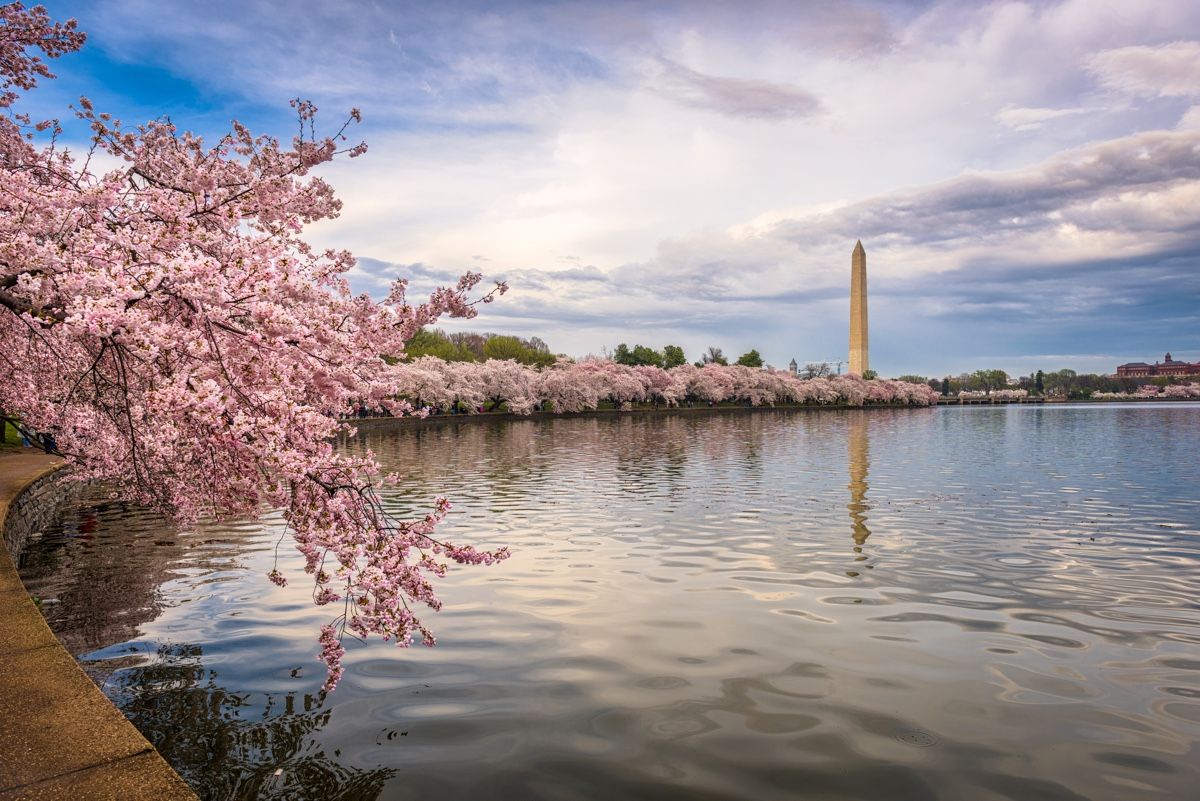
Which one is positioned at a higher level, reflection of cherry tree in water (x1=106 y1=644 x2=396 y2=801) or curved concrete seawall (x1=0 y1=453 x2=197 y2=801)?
curved concrete seawall (x1=0 y1=453 x2=197 y2=801)

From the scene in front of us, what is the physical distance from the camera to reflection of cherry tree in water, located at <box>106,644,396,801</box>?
630 cm

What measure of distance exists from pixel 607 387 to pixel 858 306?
157 feet

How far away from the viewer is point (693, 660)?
9.38 m

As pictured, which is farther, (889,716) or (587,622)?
(587,622)

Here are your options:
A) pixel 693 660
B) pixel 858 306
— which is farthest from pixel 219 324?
pixel 858 306

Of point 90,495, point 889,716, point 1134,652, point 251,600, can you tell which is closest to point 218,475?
point 251,600

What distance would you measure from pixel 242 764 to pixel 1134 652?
10261 mm

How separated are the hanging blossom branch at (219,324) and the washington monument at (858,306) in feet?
426

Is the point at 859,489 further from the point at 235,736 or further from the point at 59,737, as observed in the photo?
the point at 59,737

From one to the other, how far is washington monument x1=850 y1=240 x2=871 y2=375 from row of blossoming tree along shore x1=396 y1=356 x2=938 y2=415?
10.9m

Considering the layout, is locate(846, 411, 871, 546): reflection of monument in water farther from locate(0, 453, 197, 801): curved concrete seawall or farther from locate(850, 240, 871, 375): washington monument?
locate(850, 240, 871, 375): washington monument

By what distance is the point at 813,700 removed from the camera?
807 centimetres

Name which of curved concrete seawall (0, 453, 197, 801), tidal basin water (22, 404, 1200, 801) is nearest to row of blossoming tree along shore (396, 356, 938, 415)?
tidal basin water (22, 404, 1200, 801)

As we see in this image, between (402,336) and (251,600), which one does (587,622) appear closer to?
(402,336)
